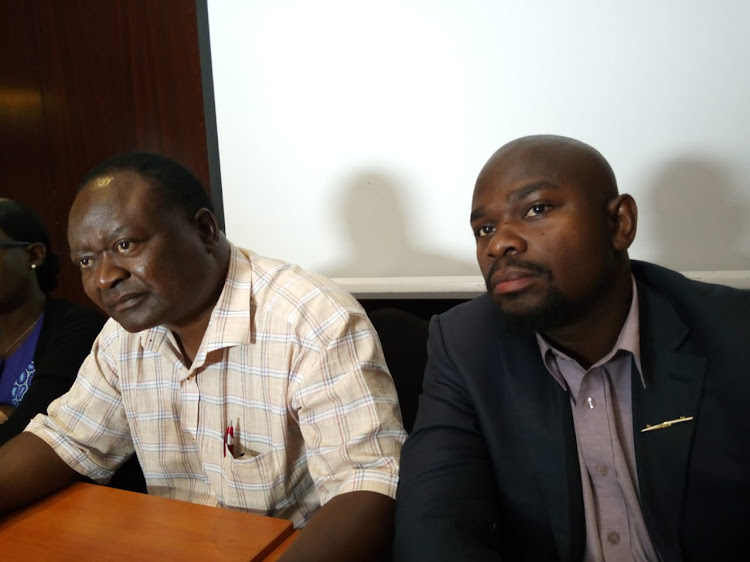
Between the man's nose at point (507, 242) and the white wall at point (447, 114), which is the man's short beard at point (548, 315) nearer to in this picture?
the man's nose at point (507, 242)

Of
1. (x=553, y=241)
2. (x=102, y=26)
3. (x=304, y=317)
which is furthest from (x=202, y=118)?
(x=553, y=241)

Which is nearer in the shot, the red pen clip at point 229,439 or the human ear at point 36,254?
the red pen clip at point 229,439

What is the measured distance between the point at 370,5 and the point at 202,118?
0.98 m

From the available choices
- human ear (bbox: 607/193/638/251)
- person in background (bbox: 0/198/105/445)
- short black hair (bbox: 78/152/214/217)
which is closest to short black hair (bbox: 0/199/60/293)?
person in background (bbox: 0/198/105/445)

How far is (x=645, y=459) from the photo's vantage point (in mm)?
979

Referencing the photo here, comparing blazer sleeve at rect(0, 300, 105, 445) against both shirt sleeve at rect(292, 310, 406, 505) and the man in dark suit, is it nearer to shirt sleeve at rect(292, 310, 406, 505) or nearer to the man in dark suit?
shirt sleeve at rect(292, 310, 406, 505)

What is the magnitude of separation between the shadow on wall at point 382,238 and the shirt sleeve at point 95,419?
0.87 metres

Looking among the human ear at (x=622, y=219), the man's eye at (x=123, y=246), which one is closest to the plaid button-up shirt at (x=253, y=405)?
the man's eye at (x=123, y=246)

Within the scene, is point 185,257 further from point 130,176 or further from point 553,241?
point 553,241

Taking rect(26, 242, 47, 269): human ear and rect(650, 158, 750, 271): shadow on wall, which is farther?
rect(26, 242, 47, 269): human ear

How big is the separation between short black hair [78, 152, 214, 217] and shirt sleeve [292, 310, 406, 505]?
0.45m

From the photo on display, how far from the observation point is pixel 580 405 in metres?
1.07

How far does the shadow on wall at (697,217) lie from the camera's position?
1.54m

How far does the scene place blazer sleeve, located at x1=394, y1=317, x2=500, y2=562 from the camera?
3.08 ft
